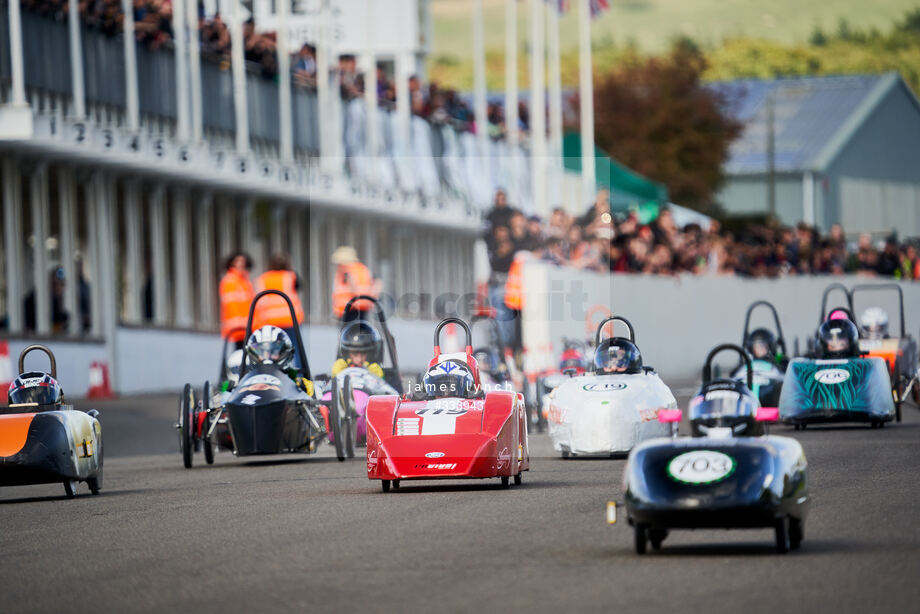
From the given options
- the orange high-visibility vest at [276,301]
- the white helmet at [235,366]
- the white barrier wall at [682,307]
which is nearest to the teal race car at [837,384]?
the orange high-visibility vest at [276,301]

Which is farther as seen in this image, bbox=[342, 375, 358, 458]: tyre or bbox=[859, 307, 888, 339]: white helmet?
bbox=[859, 307, 888, 339]: white helmet

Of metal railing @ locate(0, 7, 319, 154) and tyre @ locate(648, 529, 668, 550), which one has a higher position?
metal railing @ locate(0, 7, 319, 154)

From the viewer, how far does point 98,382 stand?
30312mm

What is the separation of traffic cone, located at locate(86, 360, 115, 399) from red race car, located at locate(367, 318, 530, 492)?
15.3 metres

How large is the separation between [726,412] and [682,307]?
29.8 m

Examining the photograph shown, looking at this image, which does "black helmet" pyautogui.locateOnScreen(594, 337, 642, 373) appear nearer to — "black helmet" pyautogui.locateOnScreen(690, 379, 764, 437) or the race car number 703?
"black helmet" pyautogui.locateOnScreen(690, 379, 764, 437)

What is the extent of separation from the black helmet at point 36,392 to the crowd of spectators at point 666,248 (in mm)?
14395

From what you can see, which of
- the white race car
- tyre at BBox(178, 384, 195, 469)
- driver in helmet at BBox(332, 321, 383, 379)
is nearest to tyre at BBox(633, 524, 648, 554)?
the white race car

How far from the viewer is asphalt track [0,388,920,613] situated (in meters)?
9.27

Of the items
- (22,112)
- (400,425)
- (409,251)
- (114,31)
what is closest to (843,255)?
(409,251)

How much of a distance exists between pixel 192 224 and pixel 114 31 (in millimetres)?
6501

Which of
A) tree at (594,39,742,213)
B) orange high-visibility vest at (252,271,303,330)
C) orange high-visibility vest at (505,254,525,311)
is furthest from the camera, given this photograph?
tree at (594,39,742,213)

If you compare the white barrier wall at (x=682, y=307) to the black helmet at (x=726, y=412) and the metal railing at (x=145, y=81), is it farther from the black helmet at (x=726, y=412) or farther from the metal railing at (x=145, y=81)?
the black helmet at (x=726, y=412)

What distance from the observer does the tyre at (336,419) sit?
1933cm
